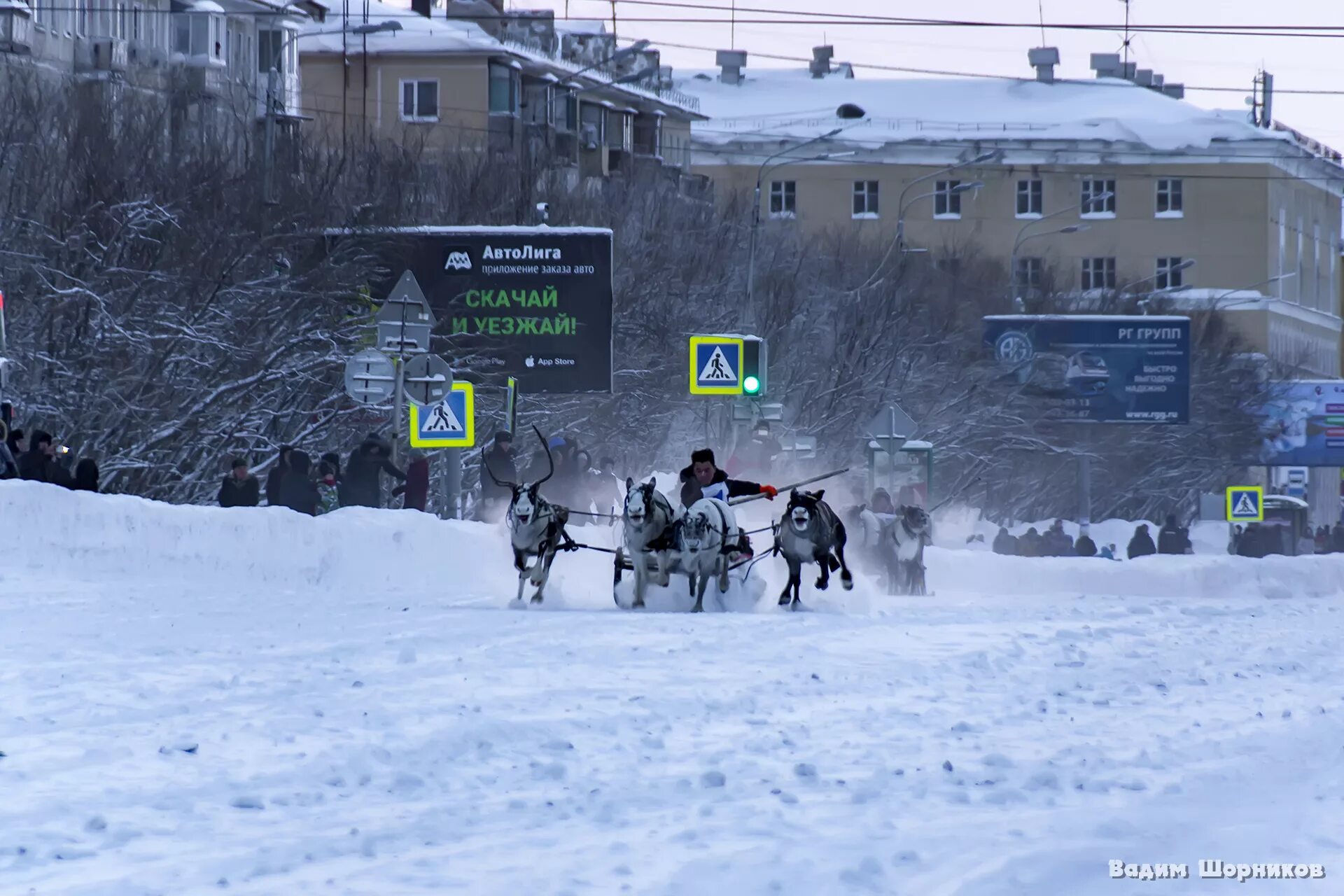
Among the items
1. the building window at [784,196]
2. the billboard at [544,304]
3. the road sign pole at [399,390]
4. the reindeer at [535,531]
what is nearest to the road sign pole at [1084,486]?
the billboard at [544,304]

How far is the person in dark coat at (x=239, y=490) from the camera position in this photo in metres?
25.1

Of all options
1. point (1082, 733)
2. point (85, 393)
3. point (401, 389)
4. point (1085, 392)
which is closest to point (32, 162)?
point (85, 393)

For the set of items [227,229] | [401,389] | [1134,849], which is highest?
[227,229]

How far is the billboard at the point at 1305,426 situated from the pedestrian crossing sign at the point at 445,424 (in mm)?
46823

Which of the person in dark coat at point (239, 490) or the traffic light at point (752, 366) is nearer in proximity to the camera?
the person in dark coat at point (239, 490)

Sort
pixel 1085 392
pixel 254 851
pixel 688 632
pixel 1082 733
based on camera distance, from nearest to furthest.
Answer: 1. pixel 254 851
2. pixel 1082 733
3. pixel 688 632
4. pixel 1085 392

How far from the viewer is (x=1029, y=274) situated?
8719 cm

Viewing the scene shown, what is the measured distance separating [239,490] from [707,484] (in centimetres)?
546

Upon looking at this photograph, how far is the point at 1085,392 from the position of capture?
180ft

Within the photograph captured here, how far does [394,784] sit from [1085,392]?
1819 inches

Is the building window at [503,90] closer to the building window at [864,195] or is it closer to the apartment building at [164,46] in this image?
the apartment building at [164,46]

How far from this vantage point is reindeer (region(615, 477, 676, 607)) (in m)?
20.2

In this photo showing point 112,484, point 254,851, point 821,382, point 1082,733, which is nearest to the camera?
point 254,851

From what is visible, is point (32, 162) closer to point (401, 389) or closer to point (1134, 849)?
point (401, 389)
